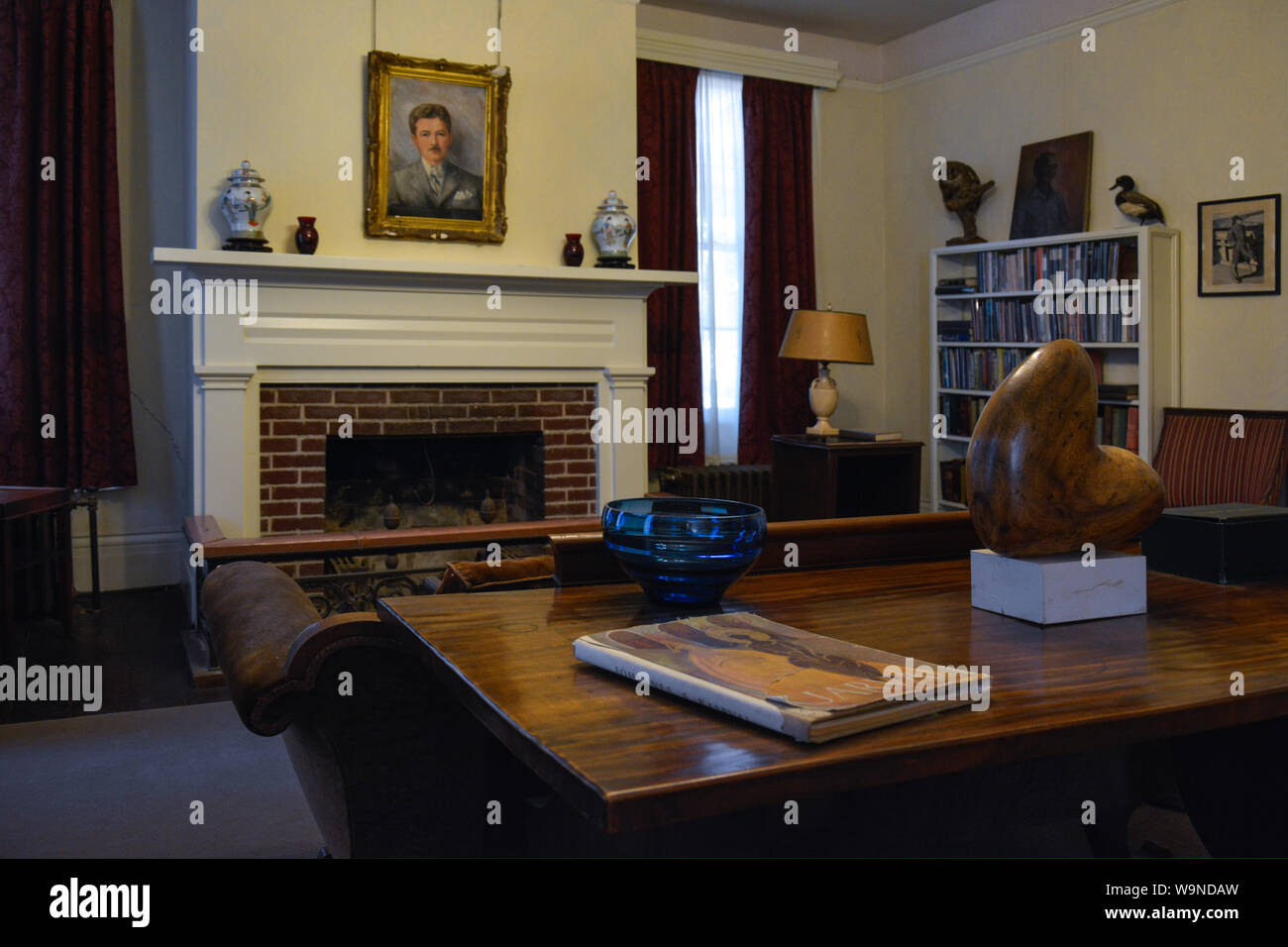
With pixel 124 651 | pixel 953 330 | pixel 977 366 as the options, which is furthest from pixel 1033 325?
pixel 124 651

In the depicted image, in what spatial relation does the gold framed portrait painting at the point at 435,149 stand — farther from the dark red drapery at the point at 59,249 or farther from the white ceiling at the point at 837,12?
the white ceiling at the point at 837,12

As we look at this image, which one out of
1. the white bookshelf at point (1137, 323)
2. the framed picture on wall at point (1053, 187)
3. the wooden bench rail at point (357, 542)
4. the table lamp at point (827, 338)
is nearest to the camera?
the wooden bench rail at point (357, 542)

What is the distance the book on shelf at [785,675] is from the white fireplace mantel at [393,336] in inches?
140

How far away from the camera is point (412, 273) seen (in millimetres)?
4512

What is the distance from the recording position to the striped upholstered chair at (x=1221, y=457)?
4.48 metres

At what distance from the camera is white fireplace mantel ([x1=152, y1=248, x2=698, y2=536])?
4285 millimetres

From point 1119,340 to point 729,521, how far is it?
13.9ft

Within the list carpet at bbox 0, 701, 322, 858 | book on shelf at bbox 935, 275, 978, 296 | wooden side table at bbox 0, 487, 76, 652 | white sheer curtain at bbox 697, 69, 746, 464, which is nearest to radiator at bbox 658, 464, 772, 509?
white sheer curtain at bbox 697, 69, 746, 464

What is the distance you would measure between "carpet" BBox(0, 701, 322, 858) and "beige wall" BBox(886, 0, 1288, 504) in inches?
166

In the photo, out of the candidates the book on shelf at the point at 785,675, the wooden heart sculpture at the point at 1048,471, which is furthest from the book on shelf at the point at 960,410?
the book on shelf at the point at 785,675

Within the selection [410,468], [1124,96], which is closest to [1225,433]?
[1124,96]

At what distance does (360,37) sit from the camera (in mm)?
4590

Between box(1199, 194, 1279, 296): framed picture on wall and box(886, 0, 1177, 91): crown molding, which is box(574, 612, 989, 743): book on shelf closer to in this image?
box(1199, 194, 1279, 296): framed picture on wall
